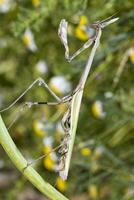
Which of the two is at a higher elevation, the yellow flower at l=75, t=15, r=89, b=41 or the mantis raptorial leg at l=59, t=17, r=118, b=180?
the mantis raptorial leg at l=59, t=17, r=118, b=180

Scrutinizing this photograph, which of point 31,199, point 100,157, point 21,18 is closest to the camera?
point 21,18

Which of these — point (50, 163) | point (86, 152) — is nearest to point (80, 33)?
point (86, 152)

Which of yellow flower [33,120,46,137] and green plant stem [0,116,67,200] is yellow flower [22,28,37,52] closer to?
yellow flower [33,120,46,137]

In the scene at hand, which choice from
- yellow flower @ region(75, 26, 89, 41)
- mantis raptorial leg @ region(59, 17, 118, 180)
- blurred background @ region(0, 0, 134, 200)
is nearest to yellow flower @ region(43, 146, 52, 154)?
blurred background @ region(0, 0, 134, 200)

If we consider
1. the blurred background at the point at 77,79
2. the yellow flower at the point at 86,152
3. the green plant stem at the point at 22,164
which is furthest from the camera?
the yellow flower at the point at 86,152

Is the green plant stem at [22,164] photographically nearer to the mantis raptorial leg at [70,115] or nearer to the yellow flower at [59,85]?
the mantis raptorial leg at [70,115]

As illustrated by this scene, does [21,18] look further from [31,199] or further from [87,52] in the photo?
[31,199]

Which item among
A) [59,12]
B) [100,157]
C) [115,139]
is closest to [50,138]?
[100,157]

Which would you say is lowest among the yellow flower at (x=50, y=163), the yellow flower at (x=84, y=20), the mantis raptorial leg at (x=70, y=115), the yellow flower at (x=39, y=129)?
the yellow flower at (x=50, y=163)

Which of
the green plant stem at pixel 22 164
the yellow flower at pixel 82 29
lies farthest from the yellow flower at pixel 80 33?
the green plant stem at pixel 22 164
